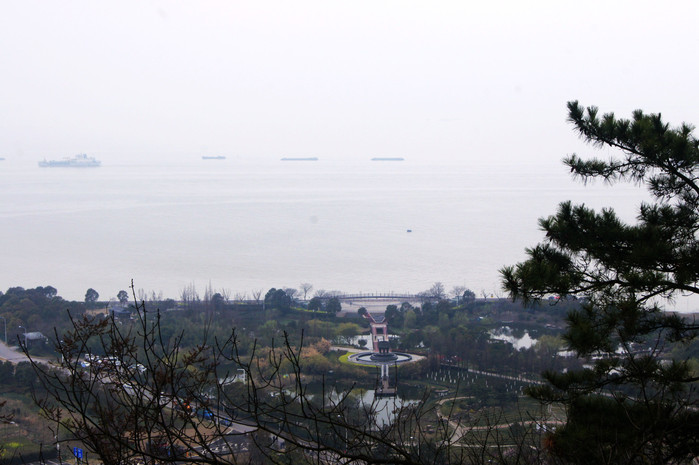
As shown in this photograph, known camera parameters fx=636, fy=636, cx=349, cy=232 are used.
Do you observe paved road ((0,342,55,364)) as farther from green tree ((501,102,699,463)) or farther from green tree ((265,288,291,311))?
green tree ((501,102,699,463))

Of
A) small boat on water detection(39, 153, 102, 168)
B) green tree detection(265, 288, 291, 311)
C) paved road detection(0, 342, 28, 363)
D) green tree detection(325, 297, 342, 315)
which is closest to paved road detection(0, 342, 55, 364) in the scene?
paved road detection(0, 342, 28, 363)

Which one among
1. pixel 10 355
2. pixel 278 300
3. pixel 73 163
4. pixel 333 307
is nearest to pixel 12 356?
pixel 10 355

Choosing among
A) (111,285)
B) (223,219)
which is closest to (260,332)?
(111,285)

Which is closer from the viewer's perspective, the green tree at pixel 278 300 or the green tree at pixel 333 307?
the green tree at pixel 333 307

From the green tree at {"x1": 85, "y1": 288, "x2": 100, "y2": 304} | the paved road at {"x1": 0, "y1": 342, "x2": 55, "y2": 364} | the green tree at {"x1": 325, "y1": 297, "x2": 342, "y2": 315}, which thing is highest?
the green tree at {"x1": 85, "y1": 288, "x2": 100, "y2": 304}

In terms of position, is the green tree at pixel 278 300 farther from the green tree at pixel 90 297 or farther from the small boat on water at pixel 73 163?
the small boat on water at pixel 73 163

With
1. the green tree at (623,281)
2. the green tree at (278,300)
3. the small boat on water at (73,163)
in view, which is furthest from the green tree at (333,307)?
the small boat on water at (73,163)

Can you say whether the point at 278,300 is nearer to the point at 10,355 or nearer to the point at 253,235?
the point at 10,355

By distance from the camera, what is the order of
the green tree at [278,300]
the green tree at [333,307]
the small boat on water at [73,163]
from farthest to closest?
the small boat on water at [73,163]
the green tree at [278,300]
the green tree at [333,307]
